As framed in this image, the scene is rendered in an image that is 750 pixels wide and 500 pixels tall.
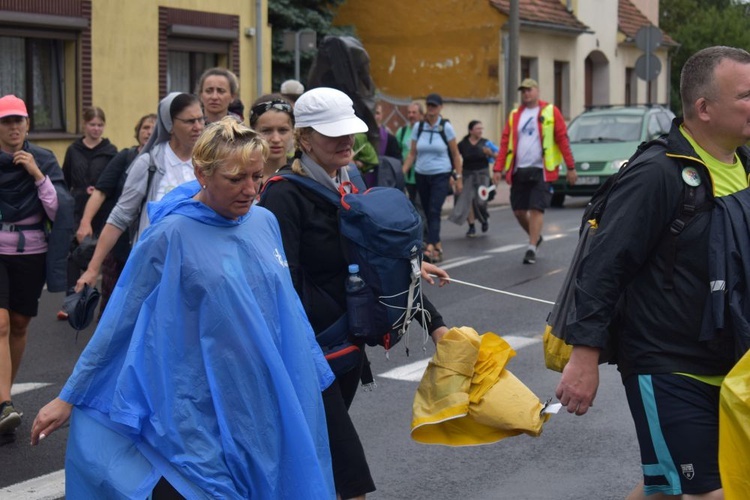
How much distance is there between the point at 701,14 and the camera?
53406mm

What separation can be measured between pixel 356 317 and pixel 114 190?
3.72m

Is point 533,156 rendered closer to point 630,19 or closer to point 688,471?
point 688,471

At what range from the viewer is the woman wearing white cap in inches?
182

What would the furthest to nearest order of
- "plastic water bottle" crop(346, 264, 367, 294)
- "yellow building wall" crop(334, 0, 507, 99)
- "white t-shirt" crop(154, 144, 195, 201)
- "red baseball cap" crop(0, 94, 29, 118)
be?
"yellow building wall" crop(334, 0, 507, 99)
"red baseball cap" crop(0, 94, 29, 118)
"white t-shirt" crop(154, 144, 195, 201)
"plastic water bottle" crop(346, 264, 367, 294)

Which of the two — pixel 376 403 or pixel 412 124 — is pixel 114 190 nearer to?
pixel 376 403

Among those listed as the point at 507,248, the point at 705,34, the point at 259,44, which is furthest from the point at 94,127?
the point at 705,34

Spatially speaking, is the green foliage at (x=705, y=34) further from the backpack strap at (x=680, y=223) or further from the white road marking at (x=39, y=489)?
the backpack strap at (x=680, y=223)

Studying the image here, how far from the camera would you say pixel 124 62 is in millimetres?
21609

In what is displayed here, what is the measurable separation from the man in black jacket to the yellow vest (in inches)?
413

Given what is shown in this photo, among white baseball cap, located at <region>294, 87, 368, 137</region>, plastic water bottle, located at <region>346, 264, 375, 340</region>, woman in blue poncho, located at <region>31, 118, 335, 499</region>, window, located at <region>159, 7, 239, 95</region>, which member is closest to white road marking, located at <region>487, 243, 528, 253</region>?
window, located at <region>159, 7, 239, 95</region>

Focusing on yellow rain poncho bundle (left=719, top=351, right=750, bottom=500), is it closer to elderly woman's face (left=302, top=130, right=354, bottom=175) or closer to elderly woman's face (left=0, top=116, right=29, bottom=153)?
elderly woman's face (left=302, top=130, right=354, bottom=175)

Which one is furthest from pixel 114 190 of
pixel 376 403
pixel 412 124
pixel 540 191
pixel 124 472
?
pixel 412 124

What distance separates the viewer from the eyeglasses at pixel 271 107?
5.84 metres

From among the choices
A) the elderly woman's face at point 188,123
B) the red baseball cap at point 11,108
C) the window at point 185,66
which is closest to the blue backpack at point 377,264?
the elderly woman's face at point 188,123
